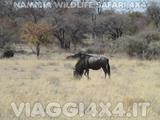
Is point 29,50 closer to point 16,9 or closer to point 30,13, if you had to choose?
point 30,13

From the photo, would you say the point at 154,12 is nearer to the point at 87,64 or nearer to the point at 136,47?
the point at 136,47

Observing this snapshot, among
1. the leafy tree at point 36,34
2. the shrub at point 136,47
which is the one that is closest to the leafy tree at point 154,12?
the leafy tree at point 36,34

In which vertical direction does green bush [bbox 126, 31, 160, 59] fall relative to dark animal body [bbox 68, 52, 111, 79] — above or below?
below

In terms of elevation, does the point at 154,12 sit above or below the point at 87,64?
below

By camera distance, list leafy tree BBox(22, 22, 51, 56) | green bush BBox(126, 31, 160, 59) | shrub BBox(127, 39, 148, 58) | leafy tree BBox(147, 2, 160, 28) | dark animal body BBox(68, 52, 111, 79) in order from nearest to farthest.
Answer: dark animal body BBox(68, 52, 111, 79) → green bush BBox(126, 31, 160, 59) → shrub BBox(127, 39, 148, 58) → leafy tree BBox(22, 22, 51, 56) → leafy tree BBox(147, 2, 160, 28)

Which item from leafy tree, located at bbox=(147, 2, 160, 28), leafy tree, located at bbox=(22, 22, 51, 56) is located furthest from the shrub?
leafy tree, located at bbox=(147, 2, 160, 28)

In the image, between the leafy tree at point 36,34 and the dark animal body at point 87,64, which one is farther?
the leafy tree at point 36,34

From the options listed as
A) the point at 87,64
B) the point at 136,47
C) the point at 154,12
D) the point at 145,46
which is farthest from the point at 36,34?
the point at 154,12

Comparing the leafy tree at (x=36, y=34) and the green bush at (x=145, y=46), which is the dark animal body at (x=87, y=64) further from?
the leafy tree at (x=36, y=34)

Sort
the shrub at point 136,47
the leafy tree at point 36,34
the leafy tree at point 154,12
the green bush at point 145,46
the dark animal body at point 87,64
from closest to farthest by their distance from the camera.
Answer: the dark animal body at point 87,64 → the green bush at point 145,46 → the shrub at point 136,47 → the leafy tree at point 36,34 → the leafy tree at point 154,12

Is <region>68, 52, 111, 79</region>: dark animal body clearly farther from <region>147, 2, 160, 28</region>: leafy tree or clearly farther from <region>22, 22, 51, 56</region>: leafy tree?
<region>147, 2, 160, 28</region>: leafy tree

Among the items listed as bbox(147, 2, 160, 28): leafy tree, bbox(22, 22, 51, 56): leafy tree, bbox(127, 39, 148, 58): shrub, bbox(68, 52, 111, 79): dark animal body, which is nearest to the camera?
bbox(68, 52, 111, 79): dark animal body

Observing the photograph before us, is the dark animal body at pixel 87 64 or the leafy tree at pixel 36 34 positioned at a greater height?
the dark animal body at pixel 87 64

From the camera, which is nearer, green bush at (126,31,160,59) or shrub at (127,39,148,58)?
green bush at (126,31,160,59)
